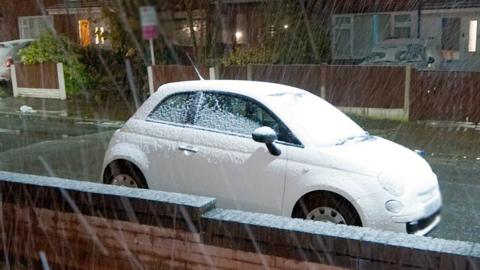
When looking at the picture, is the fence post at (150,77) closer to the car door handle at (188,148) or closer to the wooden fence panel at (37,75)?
the wooden fence panel at (37,75)

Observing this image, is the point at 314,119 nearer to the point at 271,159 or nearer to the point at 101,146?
the point at 271,159

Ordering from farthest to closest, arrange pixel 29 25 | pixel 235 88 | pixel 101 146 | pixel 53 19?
pixel 29 25 < pixel 53 19 < pixel 101 146 < pixel 235 88

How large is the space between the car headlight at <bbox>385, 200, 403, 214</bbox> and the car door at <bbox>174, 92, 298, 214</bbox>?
2.98 ft

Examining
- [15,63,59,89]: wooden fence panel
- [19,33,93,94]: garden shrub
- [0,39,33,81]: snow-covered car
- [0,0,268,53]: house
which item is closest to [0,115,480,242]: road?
[0,0,268,53]: house

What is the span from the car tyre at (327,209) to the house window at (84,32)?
1656 centimetres

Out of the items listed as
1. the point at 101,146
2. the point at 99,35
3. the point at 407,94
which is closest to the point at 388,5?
the point at 407,94

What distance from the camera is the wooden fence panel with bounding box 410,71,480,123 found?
11.8 metres

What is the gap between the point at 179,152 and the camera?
5441 millimetres

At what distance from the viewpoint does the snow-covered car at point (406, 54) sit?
1759cm

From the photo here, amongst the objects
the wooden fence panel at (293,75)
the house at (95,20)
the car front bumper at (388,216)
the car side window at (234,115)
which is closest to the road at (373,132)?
the car front bumper at (388,216)

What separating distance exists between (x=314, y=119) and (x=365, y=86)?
324 inches

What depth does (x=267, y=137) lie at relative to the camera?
15.8 feet

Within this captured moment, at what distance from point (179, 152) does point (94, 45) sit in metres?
15.2

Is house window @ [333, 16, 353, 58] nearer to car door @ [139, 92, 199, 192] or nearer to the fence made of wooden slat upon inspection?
the fence made of wooden slat
